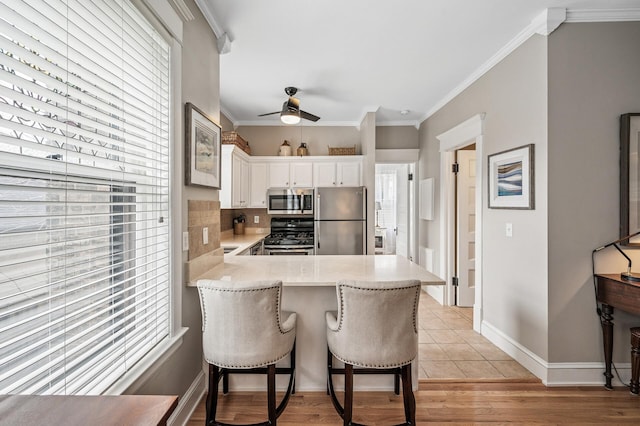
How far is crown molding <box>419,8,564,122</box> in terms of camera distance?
221 centimetres

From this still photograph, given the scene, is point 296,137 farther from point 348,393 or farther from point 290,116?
point 348,393

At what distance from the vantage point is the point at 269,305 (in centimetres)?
162

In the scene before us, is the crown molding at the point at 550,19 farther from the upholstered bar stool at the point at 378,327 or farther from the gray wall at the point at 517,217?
the upholstered bar stool at the point at 378,327

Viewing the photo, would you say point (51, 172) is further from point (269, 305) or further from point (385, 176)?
point (385, 176)

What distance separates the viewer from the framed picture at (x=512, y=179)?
7.98ft

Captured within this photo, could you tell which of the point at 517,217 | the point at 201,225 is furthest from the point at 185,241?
the point at 517,217

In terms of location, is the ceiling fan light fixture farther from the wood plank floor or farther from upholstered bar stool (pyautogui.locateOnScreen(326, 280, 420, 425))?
the wood plank floor

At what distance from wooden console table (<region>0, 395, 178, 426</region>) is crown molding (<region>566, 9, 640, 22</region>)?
320cm

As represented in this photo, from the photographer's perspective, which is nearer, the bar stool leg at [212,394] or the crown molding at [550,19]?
the bar stool leg at [212,394]

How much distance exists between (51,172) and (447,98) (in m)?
3.96

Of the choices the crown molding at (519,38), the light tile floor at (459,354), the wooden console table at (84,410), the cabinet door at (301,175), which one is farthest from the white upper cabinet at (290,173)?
the wooden console table at (84,410)

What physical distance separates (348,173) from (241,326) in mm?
3413

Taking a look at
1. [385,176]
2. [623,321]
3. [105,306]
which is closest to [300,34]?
[105,306]

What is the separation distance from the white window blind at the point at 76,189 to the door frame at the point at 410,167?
3.77 metres
